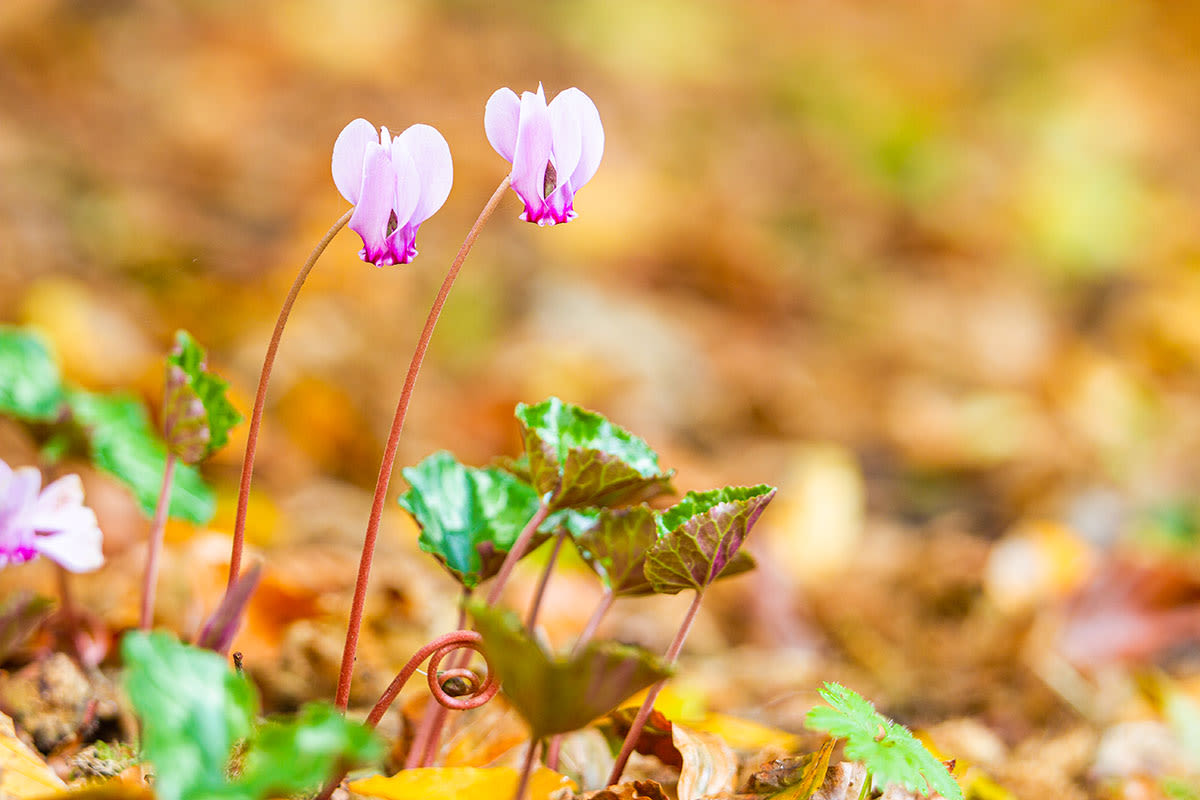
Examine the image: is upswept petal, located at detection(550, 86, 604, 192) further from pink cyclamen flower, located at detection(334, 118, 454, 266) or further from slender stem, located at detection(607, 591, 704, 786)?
slender stem, located at detection(607, 591, 704, 786)

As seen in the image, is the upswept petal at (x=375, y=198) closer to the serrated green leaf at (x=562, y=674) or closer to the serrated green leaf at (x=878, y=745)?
the serrated green leaf at (x=562, y=674)

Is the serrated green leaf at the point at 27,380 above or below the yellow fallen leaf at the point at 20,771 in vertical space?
above

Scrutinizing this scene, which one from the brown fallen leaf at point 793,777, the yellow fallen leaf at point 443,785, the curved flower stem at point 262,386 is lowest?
the yellow fallen leaf at point 443,785

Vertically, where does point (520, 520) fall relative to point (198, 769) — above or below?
above

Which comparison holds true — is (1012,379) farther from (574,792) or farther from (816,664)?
(574,792)

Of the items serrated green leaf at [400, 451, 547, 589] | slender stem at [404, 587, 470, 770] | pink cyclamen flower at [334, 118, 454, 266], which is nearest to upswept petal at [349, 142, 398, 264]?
pink cyclamen flower at [334, 118, 454, 266]

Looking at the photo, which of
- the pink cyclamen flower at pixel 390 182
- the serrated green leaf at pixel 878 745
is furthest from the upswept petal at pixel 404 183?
the serrated green leaf at pixel 878 745

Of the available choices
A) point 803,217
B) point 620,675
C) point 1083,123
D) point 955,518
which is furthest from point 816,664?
point 1083,123
